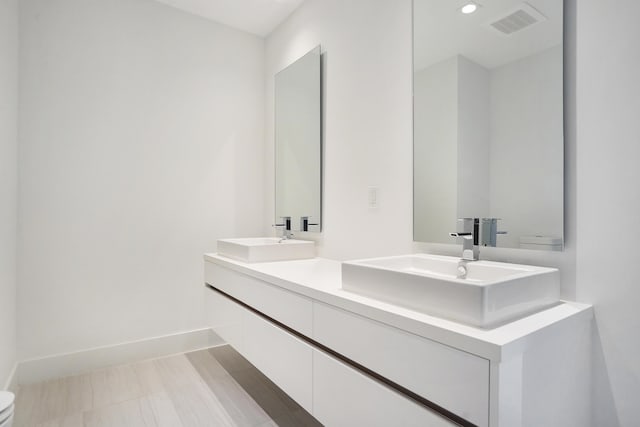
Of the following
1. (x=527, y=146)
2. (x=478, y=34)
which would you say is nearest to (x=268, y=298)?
(x=527, y=146)

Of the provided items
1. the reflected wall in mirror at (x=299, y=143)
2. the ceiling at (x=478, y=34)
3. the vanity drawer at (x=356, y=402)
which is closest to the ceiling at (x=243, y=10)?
the reflected wall in mirror at (x=299, y=143)

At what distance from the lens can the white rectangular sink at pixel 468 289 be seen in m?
0.96

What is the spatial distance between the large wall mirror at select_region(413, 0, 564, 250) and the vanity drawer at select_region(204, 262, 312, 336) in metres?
0.66

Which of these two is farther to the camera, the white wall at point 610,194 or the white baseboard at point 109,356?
the white baseboard at point 109,356

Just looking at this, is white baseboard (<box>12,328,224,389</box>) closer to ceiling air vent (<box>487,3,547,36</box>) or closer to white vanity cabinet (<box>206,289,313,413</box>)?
white vanity cabinet (<box>206,289,313,413</box>)

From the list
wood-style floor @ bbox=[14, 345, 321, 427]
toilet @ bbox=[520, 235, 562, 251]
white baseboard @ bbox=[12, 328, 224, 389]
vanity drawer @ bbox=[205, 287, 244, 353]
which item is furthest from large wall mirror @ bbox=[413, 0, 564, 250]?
white baseboard @ bbox=[12, 328, 224, 389]

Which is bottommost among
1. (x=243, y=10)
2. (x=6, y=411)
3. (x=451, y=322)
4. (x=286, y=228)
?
(x=6, y=411)

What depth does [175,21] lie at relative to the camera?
8.98ft

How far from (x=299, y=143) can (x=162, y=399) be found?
1852 mm

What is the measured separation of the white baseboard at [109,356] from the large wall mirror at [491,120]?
2.00m

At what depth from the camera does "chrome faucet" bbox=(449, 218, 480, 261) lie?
4.77ft

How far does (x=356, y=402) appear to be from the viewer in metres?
1.24

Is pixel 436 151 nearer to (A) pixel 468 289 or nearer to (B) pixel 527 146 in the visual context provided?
(B) pixel 527 146

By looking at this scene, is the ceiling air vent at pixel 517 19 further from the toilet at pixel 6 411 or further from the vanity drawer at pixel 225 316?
the toilet at pixel 6 411
